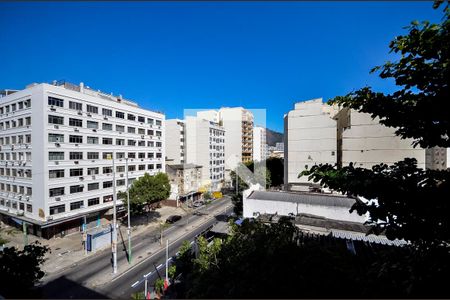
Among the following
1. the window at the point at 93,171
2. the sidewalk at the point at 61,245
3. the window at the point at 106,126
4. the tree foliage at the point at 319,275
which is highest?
the window at the point at 106,126

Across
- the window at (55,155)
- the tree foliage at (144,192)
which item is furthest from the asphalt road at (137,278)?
the window at (55,155)

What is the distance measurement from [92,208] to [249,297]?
86.6ft

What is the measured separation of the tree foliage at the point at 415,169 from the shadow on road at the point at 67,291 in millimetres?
15974

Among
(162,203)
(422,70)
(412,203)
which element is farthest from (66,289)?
(162,203)

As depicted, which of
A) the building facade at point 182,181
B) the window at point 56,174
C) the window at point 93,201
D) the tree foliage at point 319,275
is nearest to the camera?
the tree foliage at point 319,275

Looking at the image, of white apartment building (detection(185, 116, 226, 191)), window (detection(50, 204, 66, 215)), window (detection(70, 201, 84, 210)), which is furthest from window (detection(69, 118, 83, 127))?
white apartment building (detection(185, 116, 226, 191))

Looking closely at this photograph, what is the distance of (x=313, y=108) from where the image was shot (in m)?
30.0

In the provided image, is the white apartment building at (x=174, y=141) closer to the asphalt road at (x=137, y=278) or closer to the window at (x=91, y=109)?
the window at (x=91, y=109)

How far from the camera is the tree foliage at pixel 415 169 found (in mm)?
3262

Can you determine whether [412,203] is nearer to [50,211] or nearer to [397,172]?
[397,172]

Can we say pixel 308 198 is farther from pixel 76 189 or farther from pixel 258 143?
pixel 258 143

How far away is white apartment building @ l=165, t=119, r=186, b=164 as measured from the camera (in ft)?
145

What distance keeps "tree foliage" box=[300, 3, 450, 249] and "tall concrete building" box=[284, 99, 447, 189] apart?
24281 millimetres

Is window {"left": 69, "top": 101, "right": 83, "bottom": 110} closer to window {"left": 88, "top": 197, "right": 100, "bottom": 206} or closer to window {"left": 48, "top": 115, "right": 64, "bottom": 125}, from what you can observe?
window {"left": 48, "top": 115, "right": 64, "bottom": 125}
